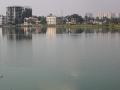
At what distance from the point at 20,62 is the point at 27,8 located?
46875mm

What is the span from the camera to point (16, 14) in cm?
5191

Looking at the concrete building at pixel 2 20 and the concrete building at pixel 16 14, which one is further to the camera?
the concrete building at pixel 2 20

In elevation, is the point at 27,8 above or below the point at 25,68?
above

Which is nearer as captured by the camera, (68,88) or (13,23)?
(68,88)

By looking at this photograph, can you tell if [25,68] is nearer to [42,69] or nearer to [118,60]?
[42,69]

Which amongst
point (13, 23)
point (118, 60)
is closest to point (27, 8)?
point (13, 23)

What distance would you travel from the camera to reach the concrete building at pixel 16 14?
168ft

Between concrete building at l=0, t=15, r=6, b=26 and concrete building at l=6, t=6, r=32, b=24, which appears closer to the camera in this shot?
concrete building at l=6, t=6, r=32, b=24

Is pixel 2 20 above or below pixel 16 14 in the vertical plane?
below

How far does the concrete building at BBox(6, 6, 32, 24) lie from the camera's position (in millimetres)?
51344

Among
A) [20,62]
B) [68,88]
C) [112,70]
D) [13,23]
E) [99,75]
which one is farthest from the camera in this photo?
[13,23]

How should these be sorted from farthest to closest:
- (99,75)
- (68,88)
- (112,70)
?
(112,70), (99,75), (68,88)

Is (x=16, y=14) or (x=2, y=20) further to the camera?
(x=2, y=20)

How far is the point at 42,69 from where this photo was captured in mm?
7465
